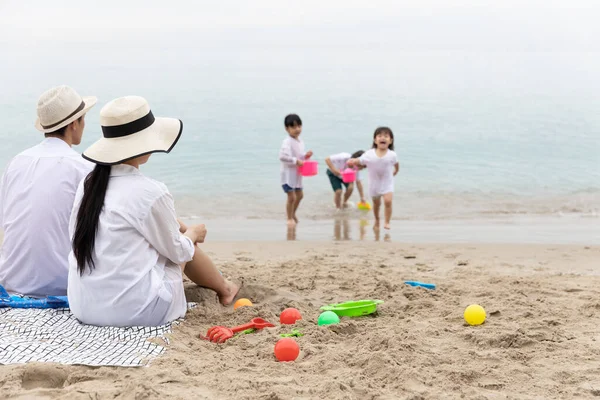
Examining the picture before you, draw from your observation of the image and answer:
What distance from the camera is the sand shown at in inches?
120

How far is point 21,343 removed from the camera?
141 inches

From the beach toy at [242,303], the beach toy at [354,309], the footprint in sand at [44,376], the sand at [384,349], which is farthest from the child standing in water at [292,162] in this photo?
the footprint in sand at [44,376]

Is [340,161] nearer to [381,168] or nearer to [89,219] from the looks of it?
[381,168]

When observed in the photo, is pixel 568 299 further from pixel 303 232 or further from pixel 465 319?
pixel 303 232

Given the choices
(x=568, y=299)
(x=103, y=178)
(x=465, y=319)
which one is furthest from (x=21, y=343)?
(x=568, y=299)

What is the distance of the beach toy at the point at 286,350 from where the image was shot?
3492 millimetres

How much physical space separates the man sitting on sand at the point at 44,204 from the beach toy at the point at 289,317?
56.5 inches

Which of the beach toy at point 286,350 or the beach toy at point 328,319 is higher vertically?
the beach toy at point 286,350

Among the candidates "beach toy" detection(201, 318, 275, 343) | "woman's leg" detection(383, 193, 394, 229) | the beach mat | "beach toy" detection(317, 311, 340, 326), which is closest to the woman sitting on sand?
the beach mat

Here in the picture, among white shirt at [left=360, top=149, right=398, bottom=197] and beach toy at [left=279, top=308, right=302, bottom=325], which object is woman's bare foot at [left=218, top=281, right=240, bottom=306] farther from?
white shirt at [left=360, top=149, right=398, bottom=197]

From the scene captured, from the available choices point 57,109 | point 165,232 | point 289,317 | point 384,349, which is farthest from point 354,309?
point 57,109

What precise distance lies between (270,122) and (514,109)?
11.2 metres

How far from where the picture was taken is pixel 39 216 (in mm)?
4285

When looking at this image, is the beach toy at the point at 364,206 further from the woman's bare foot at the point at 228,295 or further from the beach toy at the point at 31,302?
the beach toy at the point at 31,302
